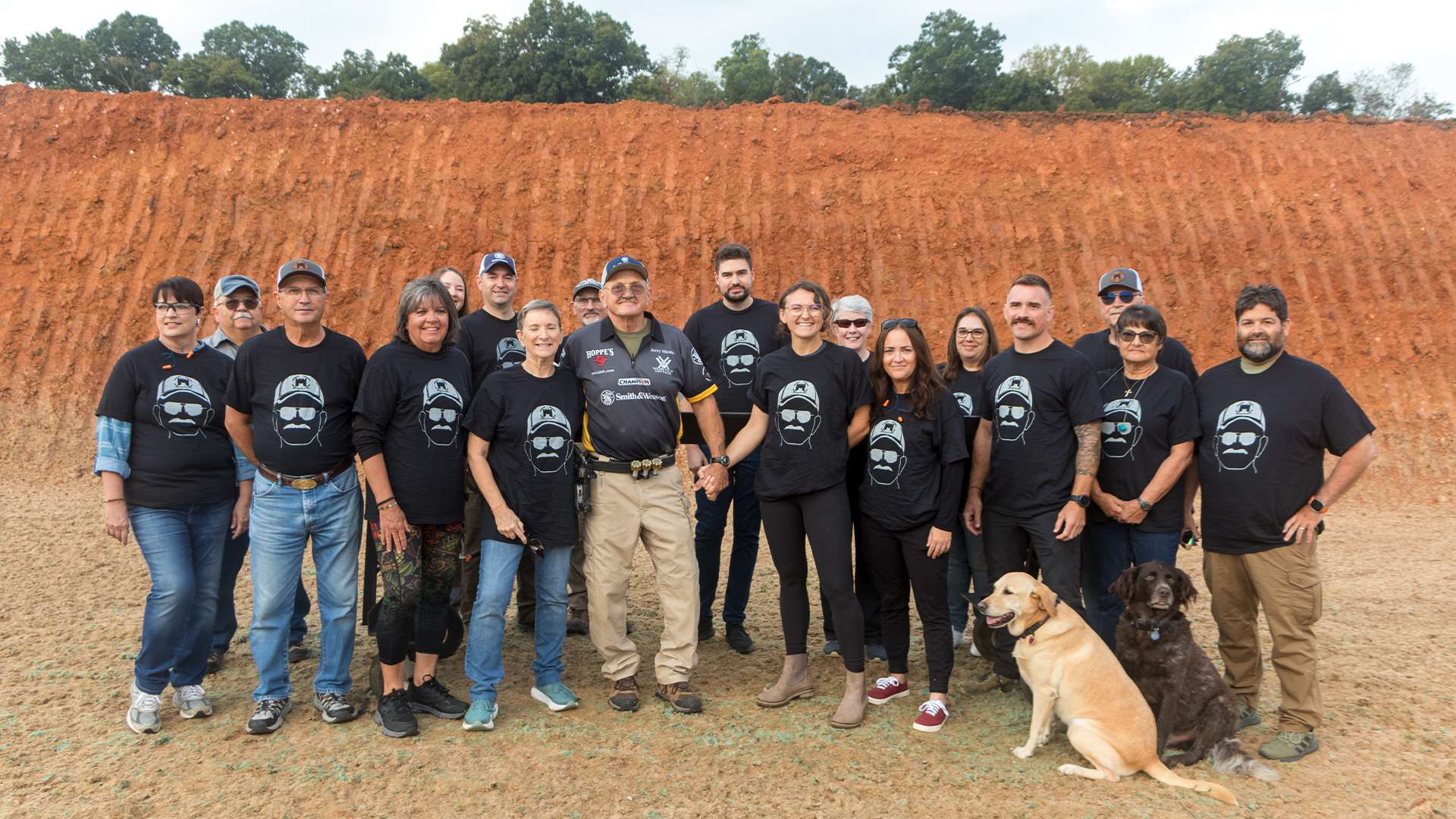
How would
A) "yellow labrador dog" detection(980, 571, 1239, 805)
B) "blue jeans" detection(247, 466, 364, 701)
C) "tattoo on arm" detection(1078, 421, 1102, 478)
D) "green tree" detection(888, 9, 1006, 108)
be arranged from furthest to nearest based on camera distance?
"green tree" detection(888, 9, 1006, 108), "tattoo on arm" detection(1078, 421, 1102, 478), "blue jeans" detection(247, 466, 364, 701), "yellow labrador dog" detection(980, 571, 1239, 805)

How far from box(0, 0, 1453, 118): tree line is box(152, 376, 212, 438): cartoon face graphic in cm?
1863

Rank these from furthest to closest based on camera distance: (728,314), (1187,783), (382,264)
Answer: (382,264)
(728,314)
(1187,783)

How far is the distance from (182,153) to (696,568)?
54.4 ft

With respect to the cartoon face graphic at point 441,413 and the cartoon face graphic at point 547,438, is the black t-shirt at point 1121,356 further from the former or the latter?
the cartoon face graphic at point 441,413

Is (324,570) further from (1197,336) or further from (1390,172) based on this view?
(1390,172)

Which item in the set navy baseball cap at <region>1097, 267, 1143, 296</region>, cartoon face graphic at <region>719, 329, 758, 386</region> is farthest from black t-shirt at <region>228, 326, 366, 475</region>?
navy baseball cap at <region>1097, 267, 1143, 296</region>

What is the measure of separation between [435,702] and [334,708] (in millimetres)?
522

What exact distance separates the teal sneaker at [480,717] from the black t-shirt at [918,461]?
240 cm

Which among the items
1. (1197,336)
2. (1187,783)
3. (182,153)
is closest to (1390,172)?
(1197,336)

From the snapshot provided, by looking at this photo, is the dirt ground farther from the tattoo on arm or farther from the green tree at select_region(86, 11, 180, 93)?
the green tree at select_region(86, 11, 180, 93)

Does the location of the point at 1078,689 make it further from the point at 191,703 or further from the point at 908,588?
the point at 191,703

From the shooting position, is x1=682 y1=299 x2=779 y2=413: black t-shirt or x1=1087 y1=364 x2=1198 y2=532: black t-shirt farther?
x1=682 y1=299 x2=779 y2=413: black t-shirt

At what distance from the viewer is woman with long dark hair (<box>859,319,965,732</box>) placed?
15.7 feet

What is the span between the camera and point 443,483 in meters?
4.67
